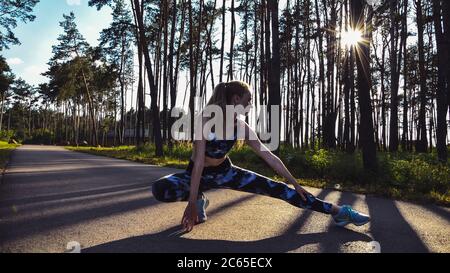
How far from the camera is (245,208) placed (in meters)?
5.79

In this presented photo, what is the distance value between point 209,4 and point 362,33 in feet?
69.0

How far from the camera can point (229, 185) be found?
4.35 meters

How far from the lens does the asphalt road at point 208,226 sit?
12.0 ft

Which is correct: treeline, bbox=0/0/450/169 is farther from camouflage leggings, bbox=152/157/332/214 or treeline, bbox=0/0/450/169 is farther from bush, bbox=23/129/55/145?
bush, bbox=23/129/55/145

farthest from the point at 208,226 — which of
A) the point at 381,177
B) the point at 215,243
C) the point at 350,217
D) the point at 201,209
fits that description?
the point at 381,177

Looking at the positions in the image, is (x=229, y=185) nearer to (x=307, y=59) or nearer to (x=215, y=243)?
(x=215, y=243)

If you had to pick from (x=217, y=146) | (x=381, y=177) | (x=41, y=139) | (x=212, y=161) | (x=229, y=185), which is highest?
(x=41, y=139)

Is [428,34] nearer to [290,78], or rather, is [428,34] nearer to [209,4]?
[290,78]

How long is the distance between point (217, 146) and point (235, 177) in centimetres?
50

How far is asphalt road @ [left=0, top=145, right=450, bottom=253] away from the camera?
12.0 ft

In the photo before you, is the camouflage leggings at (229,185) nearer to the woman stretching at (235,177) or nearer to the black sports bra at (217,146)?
the woman stretching at (235,177)

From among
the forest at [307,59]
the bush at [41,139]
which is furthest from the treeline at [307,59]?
the bush at [41,139]
